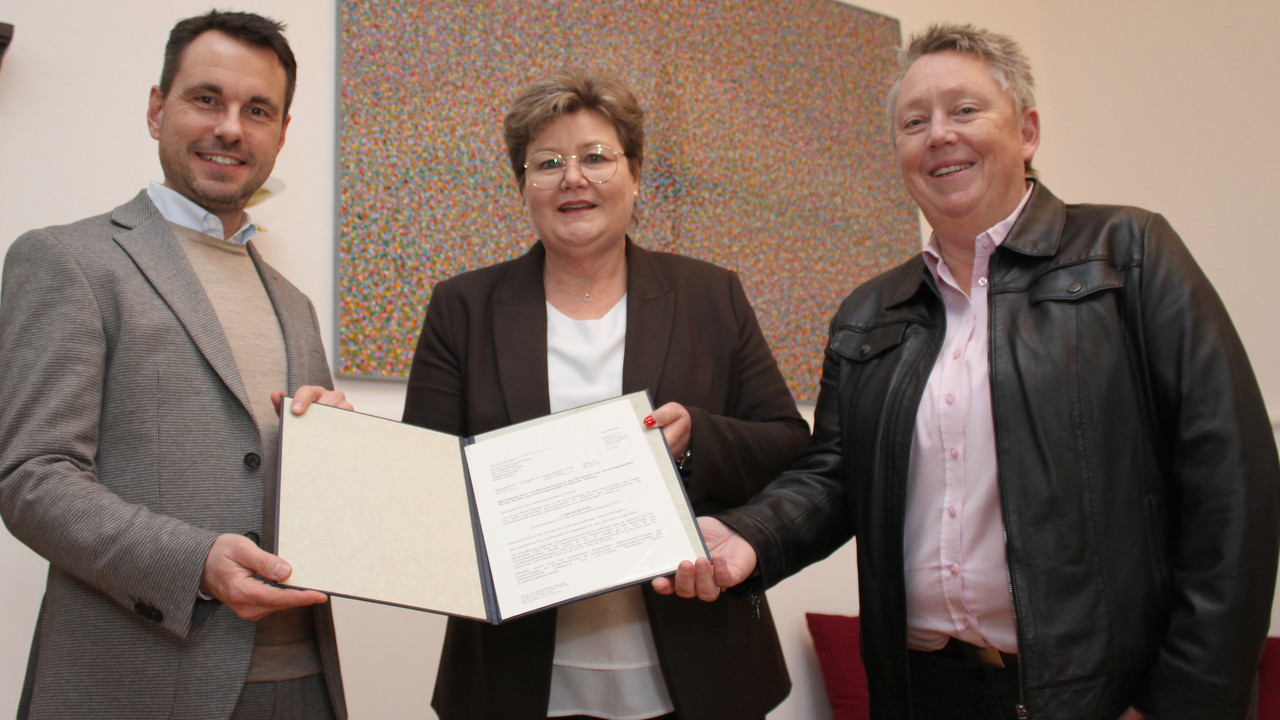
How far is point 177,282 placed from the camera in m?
1.35

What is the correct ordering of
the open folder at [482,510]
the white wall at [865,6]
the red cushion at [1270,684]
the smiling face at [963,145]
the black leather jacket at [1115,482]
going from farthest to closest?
the red cushion at [1270,684], the white wall at [865,6], the smiling face at [963,145], the open folder at [482,510], the black leather jacket at [1115,482]

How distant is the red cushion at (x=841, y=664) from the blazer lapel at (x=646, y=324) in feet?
4.83

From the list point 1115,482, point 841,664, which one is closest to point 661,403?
point 1115,482

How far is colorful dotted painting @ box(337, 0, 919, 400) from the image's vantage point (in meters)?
2.43

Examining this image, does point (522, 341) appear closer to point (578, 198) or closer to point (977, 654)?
point (578, 198)

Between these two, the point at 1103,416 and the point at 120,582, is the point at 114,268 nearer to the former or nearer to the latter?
the point at 120,582

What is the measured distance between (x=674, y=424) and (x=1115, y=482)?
63 centimetres

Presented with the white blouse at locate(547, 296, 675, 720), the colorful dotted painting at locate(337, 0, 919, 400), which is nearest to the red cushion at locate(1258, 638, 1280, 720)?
the colorful dotted painting at locate(337, 0, 919, 400)

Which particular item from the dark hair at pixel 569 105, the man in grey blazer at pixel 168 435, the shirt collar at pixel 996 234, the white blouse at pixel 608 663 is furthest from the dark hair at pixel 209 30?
the shirt collar at pixel 996 234

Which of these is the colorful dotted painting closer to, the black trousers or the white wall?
the white wall

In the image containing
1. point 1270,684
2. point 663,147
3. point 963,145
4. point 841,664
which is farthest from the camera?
point 663,147

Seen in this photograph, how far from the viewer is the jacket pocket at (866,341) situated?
1512 millimetres

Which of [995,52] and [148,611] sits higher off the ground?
[995,52]

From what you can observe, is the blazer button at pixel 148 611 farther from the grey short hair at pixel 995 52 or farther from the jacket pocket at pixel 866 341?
the grey short hair at pixel 995 52
